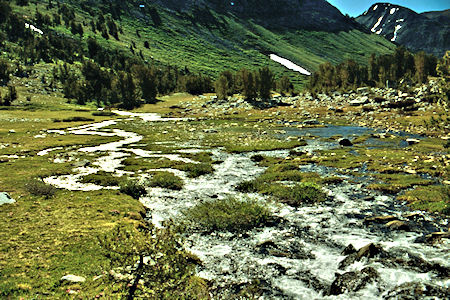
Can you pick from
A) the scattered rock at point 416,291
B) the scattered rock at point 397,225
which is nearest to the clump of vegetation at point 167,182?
the scattered rock at point 397,225

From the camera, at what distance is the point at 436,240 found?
47.4 ft

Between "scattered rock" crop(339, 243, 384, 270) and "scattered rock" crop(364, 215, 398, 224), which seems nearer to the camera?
"scattered rock" crop(339, 243, 384, 270)

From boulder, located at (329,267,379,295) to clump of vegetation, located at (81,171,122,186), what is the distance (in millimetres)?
23357

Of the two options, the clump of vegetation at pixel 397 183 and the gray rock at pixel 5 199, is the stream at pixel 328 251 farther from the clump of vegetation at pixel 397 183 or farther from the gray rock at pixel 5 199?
the gray rock at pixel 5 199

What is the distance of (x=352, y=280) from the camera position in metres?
12.1

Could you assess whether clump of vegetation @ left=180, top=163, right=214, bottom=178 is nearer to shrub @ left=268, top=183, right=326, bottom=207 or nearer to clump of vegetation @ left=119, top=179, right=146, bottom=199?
clump of vegetation @ left=119, top=179, right=146, bottom=199

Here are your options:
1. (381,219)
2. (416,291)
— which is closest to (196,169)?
(381,219)

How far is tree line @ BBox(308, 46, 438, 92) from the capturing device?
11341 centimetres

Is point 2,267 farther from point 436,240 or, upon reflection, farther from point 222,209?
point 436,240

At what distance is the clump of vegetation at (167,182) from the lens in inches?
1088

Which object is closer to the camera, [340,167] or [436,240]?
[436,240]

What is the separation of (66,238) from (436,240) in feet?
67.7

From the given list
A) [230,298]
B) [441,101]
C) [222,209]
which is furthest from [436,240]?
[222,209]

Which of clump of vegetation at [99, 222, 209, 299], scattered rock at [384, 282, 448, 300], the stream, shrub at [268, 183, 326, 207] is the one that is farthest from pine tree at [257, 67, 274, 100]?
clump of vegetation at [99, 222, 209, 299]
